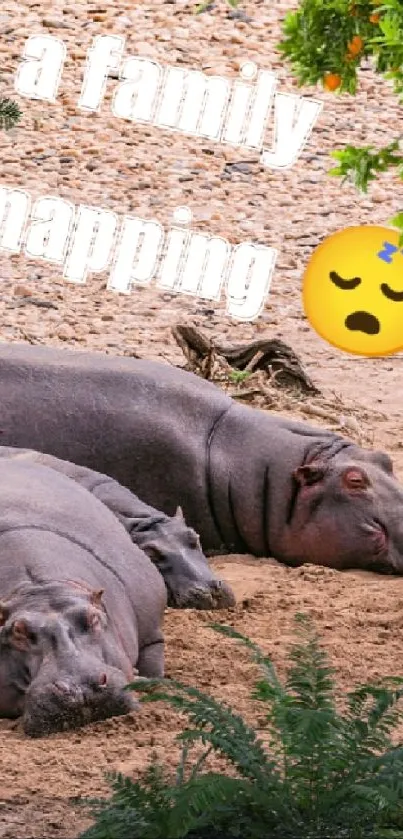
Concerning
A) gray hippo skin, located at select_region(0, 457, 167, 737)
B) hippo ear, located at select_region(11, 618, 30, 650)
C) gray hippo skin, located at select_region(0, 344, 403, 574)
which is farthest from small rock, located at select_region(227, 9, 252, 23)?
hippo ear, located at select_region(11, 618, 30, 650)

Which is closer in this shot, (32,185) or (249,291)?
(249,291)

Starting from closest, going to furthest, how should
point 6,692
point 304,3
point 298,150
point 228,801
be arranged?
point 228,801 → point 6,692 → point 304,3 → point 298,150

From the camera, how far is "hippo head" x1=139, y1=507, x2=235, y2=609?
583cm

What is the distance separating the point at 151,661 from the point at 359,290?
4886 mm

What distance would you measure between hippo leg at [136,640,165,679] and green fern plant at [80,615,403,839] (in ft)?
4.21

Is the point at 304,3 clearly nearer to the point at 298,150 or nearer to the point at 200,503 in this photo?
the point at 200,503

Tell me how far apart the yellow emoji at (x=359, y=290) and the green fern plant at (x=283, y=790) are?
6.09 metres

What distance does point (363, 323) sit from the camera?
9898 mm

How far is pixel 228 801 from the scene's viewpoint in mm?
3484

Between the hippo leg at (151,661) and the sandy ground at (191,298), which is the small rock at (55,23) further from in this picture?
the hippo leg at (151,661)

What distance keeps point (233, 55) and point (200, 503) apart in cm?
920

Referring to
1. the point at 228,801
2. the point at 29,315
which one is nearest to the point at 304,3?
the point at 228,801

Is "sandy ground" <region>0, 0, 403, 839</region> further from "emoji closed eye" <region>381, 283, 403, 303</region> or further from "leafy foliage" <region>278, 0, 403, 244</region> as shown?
"leafy foliage" <region>278, 0, 403, 244</region>

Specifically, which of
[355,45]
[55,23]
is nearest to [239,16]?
[55,23]
